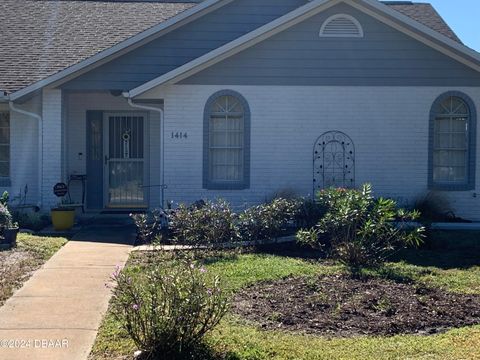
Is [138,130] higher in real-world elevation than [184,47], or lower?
lower

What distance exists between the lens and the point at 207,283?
6086 millimetres

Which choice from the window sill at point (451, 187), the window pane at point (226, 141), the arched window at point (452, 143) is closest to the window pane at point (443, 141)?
the arched window at point (452, 143)

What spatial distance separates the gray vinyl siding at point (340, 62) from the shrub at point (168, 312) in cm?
914

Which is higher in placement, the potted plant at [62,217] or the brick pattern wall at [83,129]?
the brick pattern wall at [83,129]

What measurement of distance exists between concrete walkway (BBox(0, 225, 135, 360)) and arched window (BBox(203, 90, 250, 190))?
12.6ft

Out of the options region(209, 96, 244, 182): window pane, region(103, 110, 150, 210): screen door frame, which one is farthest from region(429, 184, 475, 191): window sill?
region(103, 110, 150, 210): screen door frame

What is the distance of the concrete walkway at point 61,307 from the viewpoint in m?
6.12

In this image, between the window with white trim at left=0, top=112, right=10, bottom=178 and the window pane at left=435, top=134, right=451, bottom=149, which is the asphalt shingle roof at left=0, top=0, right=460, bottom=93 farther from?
the window pane at left=435, top=134, right=451, bottom=149

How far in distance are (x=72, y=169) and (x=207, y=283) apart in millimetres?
11338

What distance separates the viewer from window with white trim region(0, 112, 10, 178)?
634 inches

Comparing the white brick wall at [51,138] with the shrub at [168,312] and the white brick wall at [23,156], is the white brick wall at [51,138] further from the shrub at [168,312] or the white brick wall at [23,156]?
the shrub at [168,312]

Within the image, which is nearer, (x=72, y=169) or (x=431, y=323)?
(x=431, y=323)

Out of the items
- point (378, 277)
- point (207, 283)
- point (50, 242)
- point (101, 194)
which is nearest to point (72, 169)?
point (101, 194)

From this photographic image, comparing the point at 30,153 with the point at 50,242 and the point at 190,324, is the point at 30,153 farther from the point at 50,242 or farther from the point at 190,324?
the point at 190,324
